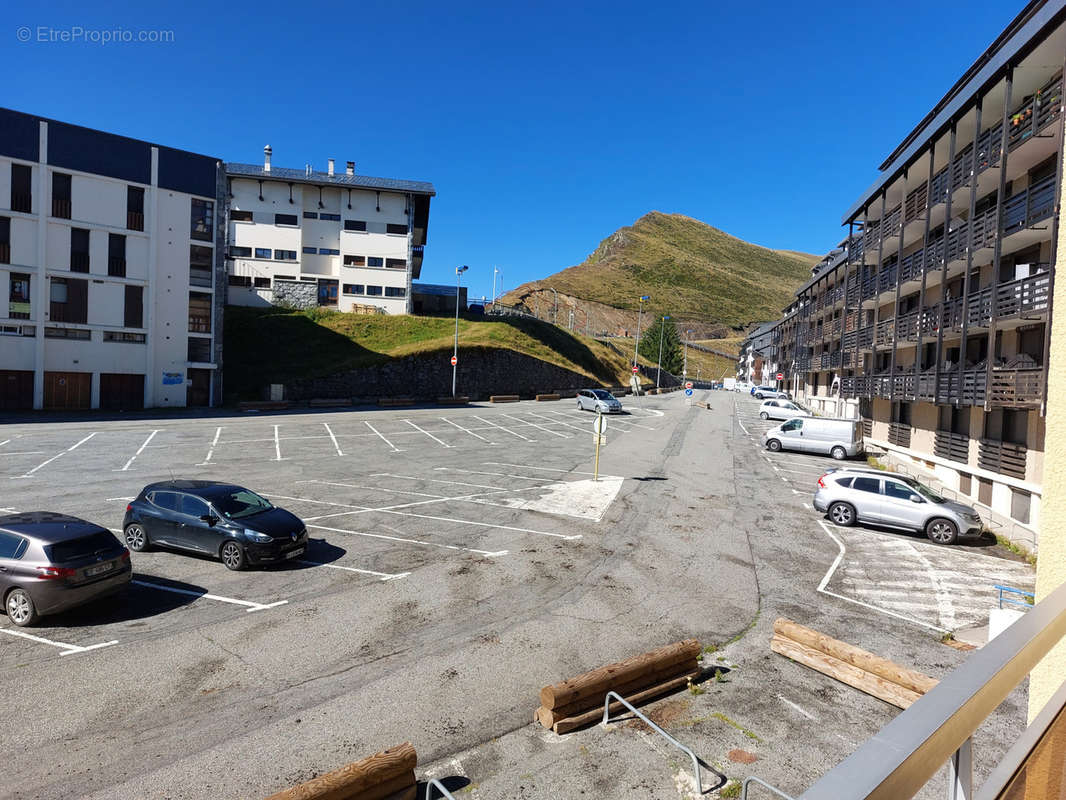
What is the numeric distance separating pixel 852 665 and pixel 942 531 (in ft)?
36.5

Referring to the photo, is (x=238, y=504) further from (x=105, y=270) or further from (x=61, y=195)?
(x=61, y=195)

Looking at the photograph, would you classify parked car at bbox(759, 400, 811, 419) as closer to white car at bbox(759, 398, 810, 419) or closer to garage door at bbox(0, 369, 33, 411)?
white car at bbox(759, 398, 810, 419)

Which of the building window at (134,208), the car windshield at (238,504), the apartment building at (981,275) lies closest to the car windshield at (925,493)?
the apartment building at (981,275)

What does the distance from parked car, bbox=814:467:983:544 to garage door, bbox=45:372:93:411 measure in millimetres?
42936

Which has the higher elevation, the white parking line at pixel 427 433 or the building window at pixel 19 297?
the building window at pixel 19 297

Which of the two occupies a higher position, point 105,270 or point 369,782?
point 105,270

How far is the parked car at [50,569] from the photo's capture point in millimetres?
10586

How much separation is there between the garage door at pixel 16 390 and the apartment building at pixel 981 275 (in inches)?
1913

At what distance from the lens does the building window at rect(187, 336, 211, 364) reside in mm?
44250

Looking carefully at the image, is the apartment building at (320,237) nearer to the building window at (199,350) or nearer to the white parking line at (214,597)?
the building window at (199,350)

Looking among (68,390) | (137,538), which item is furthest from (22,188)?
(137,538)

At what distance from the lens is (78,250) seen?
3947 cm

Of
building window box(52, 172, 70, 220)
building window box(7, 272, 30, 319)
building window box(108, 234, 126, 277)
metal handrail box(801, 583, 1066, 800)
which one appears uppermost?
building window box(52, 172, 70, 220)

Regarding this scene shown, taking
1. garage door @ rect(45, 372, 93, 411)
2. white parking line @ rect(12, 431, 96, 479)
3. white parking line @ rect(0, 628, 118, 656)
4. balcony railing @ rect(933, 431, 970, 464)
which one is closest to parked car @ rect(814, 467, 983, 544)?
balcony railing @ rect(933, 431, 970, 464)
